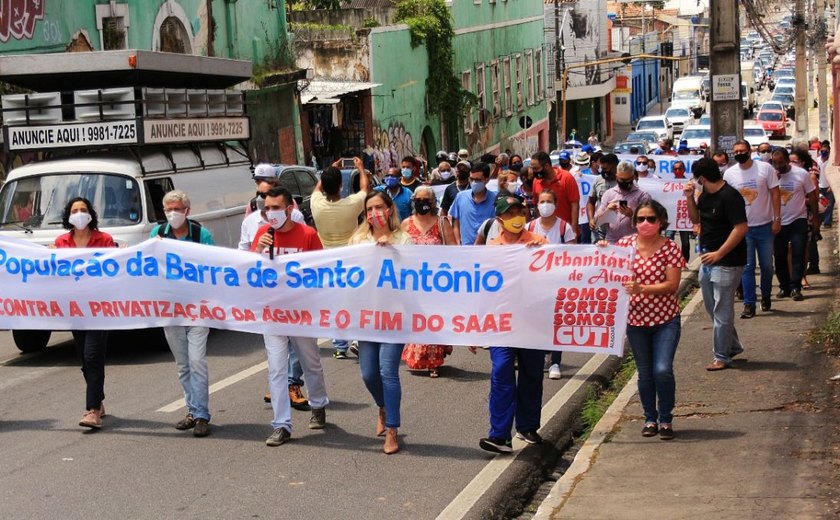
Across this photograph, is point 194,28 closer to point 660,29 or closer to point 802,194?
point 802,194

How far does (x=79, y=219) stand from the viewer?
9758 millimetres

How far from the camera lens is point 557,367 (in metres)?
11.4

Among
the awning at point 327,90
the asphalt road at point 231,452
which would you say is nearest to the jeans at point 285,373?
the asphalt road at point 231,452

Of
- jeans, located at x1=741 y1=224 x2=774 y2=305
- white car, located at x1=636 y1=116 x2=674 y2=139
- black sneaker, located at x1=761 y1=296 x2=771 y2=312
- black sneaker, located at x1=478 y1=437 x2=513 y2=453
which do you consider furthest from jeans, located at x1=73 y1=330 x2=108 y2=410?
white car, located at x1=636 y1=116 x2=674 y2=139

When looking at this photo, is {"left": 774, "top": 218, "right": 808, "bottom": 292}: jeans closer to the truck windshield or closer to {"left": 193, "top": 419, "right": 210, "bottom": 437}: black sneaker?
the truck windshield

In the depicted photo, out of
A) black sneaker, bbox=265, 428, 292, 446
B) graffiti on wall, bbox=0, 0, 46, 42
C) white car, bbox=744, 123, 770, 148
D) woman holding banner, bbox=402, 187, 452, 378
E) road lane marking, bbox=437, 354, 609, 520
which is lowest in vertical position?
road lane marking, bbox=437, 354, 609, 520

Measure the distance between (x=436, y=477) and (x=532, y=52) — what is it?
174 feet

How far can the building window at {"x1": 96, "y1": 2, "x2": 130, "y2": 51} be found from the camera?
24312 mm

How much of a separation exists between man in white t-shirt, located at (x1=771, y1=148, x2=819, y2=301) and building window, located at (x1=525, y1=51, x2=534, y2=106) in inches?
1727

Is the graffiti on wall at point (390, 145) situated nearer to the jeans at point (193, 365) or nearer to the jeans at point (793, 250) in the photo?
the jeans at point (793, 250)

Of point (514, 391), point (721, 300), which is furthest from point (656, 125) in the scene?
point (514, 391)

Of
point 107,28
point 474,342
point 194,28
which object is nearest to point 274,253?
point 474,342

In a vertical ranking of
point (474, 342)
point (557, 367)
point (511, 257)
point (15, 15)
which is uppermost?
point (15, 15)

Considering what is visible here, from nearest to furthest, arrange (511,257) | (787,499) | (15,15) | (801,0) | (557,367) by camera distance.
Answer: (787,499), (511,257), (557,367), (15,15), (801,0)
